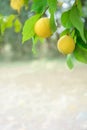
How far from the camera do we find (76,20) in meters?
0.29

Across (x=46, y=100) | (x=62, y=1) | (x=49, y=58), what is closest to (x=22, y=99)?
(x=46, y=100)

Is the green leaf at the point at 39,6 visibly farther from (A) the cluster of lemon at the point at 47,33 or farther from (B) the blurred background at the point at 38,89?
(B) the blurred background at the point at 38,89

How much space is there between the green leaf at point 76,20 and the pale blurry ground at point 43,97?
1.54 metres

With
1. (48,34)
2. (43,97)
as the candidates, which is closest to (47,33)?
(48,34)

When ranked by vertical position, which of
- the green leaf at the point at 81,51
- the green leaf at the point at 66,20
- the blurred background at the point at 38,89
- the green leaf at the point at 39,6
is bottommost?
the blurred background at the point at 38,89

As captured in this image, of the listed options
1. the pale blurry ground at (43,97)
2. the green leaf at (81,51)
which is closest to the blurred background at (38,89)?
the pale blurry ground at (43,97)

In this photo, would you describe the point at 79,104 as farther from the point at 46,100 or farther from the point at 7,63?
the point at 7,63

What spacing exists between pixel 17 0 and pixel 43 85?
220cm

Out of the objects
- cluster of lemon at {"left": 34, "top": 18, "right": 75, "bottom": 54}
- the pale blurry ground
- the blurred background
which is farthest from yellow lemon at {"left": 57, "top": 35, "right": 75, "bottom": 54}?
the pale blurry ground

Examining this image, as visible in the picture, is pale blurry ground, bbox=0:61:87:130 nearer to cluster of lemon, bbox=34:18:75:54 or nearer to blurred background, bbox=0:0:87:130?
blurred background, bbox=0:0:87:130

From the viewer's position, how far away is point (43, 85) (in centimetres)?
262

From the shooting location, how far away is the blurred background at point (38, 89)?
192cm

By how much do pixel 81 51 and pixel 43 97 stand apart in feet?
6.64

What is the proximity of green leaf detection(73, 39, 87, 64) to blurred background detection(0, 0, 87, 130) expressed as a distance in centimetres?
93
